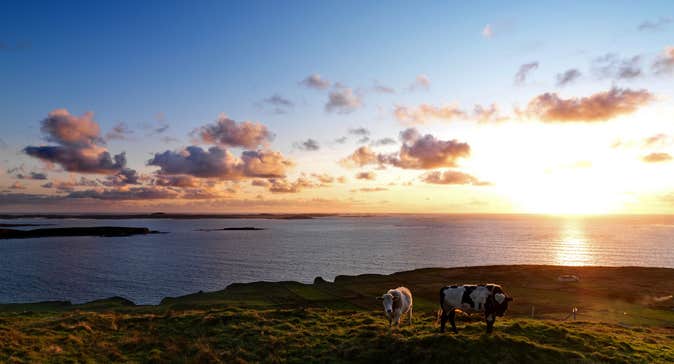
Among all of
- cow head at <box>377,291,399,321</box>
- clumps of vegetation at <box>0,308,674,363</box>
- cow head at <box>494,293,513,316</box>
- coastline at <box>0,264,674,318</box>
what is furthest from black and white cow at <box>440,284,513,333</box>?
coastline at <box>0,264,674,318</box>

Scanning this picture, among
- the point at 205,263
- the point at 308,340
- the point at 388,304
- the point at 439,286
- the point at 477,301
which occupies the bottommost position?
the point at 205,263

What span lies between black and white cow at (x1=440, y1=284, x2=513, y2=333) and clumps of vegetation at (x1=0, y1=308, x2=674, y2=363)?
1106 mm

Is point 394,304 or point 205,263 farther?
point 205,263

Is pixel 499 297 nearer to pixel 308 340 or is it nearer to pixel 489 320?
pixel 489 320

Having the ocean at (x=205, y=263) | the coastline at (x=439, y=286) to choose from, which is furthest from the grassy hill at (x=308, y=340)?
the ocean at (x=205, y=263)

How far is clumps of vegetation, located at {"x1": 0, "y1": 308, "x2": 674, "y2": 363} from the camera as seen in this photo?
17.2 m

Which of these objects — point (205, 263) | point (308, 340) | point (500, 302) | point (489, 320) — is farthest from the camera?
point (205, 263)

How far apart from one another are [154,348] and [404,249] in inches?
5637

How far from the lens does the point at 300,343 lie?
67.0 feet

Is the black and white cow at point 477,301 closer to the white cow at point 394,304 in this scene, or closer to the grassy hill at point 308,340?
the grassy hill at point 308,340

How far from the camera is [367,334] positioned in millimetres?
20922

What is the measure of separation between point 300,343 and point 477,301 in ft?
30.7

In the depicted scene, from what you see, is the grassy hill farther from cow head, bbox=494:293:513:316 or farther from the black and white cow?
cow head, bbox=494:293:513:316

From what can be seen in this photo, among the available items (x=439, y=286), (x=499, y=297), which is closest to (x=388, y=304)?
(x=499, y=297)
